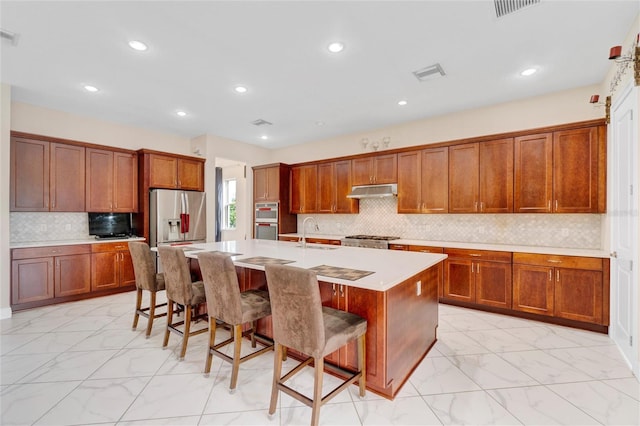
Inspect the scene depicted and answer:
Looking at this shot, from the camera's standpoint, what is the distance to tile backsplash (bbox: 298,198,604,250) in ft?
12.1

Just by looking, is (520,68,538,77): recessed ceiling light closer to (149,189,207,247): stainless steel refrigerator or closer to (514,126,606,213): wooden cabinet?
(514,126,606,213): wooden cabinet

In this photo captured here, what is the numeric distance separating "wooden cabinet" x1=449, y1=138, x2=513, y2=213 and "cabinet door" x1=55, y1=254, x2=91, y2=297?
5703 millimetres

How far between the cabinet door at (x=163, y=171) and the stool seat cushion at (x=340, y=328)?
454 centimetres

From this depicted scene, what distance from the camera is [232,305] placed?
2139 mm

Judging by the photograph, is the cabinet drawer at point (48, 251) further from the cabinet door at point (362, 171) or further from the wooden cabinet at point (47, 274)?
the cabinet door at point (362, 171)

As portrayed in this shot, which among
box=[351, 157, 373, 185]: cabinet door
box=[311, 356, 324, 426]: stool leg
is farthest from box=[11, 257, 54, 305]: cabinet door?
box=[351, 157, 373, 185]: cabinet door

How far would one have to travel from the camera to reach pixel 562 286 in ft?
10.8

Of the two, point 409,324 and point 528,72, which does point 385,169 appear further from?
point 409,324

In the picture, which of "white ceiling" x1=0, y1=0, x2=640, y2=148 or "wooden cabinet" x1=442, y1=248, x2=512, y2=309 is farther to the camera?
"wooden cabinet" x1=442, y1=248, x2=512, y2=309

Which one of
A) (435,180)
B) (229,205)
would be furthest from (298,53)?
(229,205)

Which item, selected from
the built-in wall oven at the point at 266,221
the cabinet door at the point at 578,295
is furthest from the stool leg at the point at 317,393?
the built-in wall oven at the point at 266,221

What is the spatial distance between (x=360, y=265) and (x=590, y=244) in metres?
3.38

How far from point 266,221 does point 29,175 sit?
12.7 feet

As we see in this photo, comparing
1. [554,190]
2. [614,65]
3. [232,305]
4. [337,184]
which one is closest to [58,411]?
[232,305]
